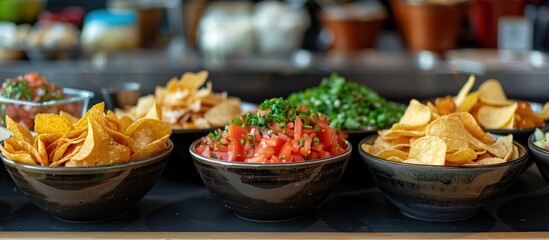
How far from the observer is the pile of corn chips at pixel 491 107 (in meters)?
2.16

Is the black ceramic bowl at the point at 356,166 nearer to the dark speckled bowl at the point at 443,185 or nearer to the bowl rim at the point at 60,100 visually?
the dark speckled bowl at the point at 443,185

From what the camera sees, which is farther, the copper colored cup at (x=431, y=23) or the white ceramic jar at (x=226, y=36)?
the white ceramic jar at (x=226, y=36)

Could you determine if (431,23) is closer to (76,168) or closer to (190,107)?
(190,107)

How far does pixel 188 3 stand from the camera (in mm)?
4996

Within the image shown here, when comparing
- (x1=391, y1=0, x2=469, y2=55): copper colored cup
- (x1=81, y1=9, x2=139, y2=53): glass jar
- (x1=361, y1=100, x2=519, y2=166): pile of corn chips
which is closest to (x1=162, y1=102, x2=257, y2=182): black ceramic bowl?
(x1=361, y1=100, x2=519, y2=166): pile of corn chips

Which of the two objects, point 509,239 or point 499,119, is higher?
point 499,119

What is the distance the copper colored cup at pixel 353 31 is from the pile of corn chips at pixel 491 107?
2266 millimetres

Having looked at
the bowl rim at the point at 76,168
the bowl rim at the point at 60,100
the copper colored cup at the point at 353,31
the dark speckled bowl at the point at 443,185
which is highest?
the bowl rim at the point at 60,100

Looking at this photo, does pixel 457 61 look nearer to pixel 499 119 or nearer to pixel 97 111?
pixel 499 119

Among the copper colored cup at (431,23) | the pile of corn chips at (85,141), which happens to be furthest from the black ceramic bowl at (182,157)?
the copper colored cup at (431,23)

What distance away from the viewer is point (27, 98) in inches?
86.9

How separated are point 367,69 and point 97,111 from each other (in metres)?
2.76

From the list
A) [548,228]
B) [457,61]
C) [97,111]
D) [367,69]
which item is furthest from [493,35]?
[97,111]

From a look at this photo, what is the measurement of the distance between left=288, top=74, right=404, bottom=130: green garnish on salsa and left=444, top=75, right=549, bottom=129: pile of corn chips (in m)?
0.18
